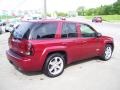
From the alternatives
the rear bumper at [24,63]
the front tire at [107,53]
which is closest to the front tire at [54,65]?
the rear bumper at [24,63]

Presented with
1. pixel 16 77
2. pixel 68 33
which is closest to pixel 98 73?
pixel 68 33

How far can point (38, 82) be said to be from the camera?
6.02m

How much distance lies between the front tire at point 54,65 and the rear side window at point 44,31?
61 cm

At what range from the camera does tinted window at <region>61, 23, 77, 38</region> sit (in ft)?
21.9

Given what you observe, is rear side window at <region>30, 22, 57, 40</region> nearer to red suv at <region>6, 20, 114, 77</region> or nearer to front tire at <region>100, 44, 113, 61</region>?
red suv at <region>6, 20, 114, 77</region>

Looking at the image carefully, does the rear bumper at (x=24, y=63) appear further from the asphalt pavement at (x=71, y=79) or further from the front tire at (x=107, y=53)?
the front tire at (x=107, y=53)

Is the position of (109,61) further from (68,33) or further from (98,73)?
(68,33)

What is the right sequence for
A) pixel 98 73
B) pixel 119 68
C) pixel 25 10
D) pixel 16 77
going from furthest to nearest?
pixel 25 10 → pixel 119 68 → pixel 98 73 → pixel 16 77

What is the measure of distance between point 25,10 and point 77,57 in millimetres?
89758

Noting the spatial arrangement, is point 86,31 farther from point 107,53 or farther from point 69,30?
point 107,53

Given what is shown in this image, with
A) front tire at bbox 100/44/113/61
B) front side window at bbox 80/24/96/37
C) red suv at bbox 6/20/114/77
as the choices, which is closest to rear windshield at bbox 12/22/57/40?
red suv at bbox 6/20/114/77

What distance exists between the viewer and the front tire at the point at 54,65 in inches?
248

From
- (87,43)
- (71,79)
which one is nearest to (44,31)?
(71,79)

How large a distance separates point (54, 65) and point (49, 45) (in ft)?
2.26
